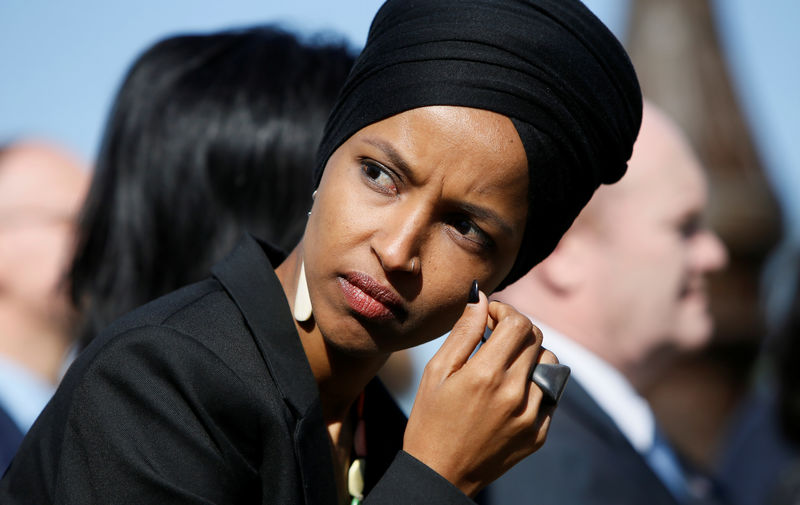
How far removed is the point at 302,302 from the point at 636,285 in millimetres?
2547

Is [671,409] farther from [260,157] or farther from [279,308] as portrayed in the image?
[279,308]

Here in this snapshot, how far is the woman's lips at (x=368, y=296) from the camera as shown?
7.56ft

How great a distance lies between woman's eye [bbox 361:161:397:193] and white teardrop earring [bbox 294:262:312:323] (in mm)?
282

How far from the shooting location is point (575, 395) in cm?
401

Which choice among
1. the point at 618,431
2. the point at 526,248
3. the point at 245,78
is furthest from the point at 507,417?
the point at 245,78

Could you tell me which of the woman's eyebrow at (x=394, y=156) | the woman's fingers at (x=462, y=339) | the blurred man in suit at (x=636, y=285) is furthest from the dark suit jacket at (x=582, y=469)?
the woman's eyebrow at (x=394, y=156)

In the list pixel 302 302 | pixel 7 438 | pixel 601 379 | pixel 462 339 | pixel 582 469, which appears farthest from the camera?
pixel 601 379

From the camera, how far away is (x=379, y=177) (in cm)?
237

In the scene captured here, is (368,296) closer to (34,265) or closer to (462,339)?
(462,339)

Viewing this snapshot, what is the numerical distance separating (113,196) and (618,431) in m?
2.22

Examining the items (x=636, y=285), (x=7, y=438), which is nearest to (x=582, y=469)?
(x=636, y=285)

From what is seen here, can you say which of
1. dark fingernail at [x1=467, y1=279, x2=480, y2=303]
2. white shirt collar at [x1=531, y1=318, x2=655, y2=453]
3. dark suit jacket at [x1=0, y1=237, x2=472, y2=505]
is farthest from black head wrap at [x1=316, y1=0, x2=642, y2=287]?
white shirt collar at [x1=531, y1=318, x2=655, y2=453]

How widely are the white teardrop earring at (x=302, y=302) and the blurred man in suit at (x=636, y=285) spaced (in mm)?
2083

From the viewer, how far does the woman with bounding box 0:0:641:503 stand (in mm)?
2180
